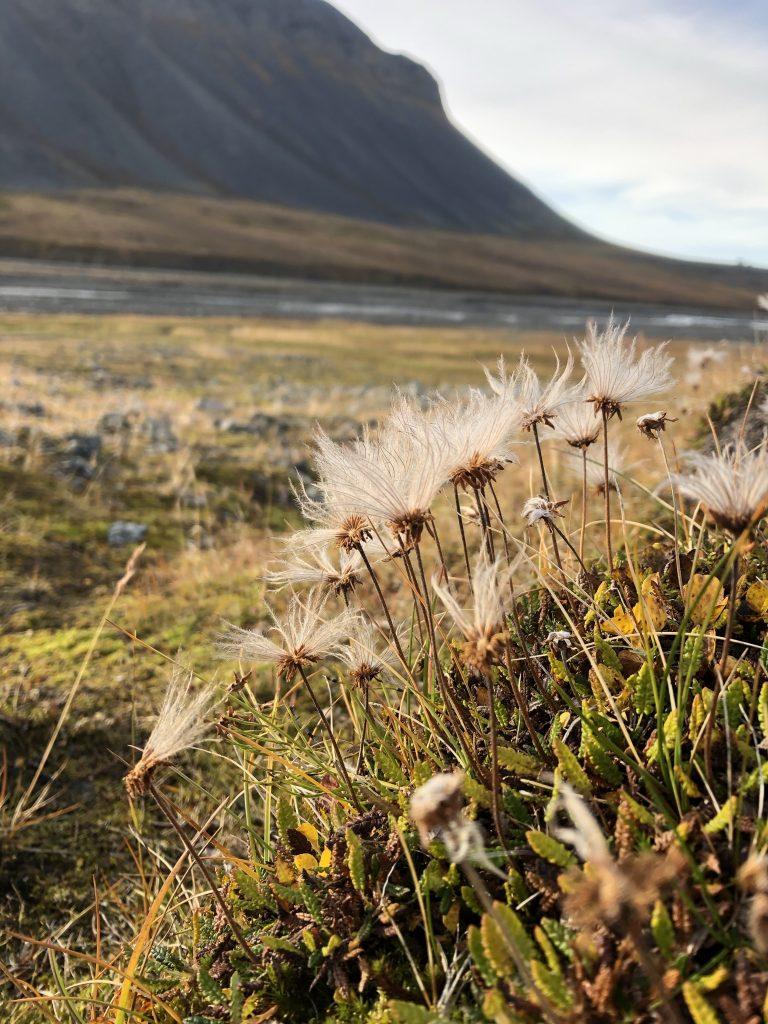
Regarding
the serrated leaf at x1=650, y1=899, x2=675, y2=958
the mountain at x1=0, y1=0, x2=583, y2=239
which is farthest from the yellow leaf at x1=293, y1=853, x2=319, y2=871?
the mountain at x1=0, y1=0, x2=583, y2=239

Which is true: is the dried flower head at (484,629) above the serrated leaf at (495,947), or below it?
above

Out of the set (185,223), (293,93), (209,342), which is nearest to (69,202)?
(185,223)

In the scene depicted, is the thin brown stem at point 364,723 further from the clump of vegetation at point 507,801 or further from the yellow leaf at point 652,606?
the yellow leaf at point 652,606

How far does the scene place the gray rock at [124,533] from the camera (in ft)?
20.0

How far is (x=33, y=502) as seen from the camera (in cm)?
630

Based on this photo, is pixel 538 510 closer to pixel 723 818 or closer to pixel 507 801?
pixel 507 801

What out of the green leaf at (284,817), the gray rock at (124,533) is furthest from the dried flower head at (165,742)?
the gray rock at (124,533)

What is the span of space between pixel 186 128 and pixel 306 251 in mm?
94234

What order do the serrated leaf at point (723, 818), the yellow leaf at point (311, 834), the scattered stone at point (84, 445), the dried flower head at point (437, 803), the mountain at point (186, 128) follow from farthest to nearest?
the mountain at point (186, 128)
the scattered stone at point (84, 445)
the yellow leaf at point (311, 834)
the serrated leaf at point (723, 818)
the dried flower head at point (437, 803)

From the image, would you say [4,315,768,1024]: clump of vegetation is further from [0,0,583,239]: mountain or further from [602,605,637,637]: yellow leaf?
[0,0,583,239]: mountain

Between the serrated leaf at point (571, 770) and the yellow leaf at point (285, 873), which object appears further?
the yellow leaf at point (285, 873)

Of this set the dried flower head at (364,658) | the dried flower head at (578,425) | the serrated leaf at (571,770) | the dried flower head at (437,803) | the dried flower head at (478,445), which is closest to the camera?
the dried flower head at (437,803)

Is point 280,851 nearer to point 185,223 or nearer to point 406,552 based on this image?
point 406,552

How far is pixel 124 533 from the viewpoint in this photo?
20.4 feet
